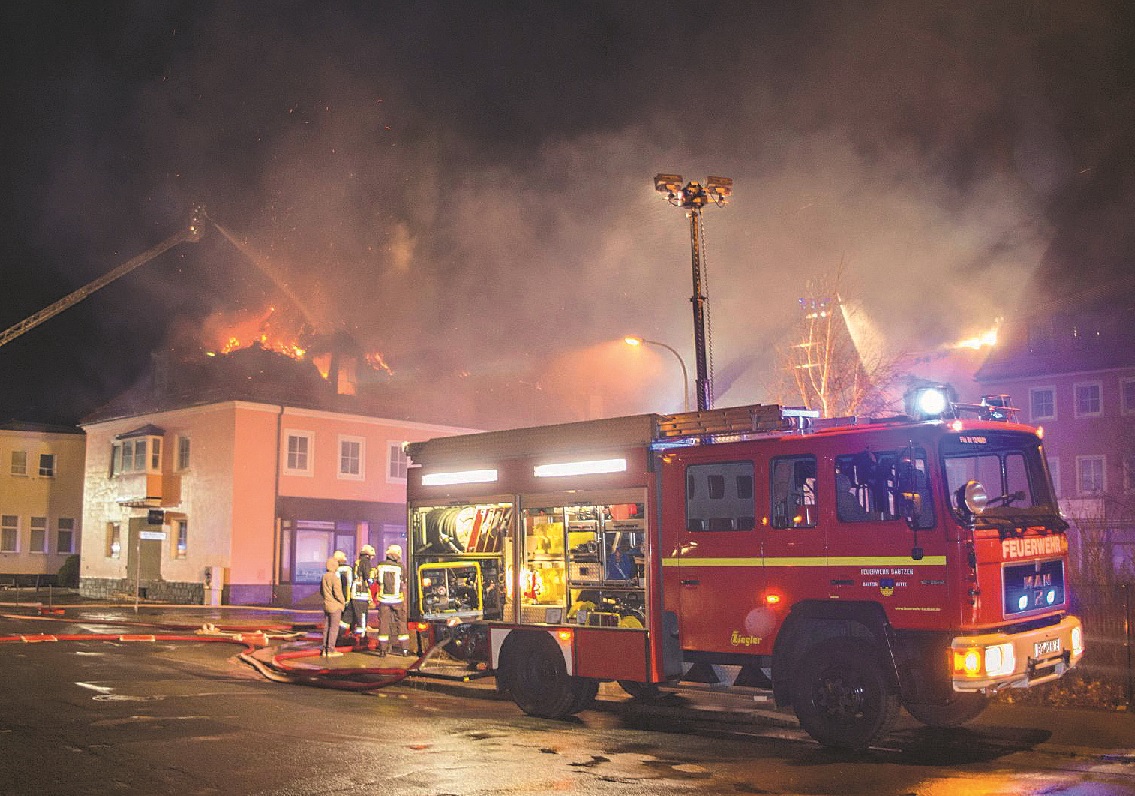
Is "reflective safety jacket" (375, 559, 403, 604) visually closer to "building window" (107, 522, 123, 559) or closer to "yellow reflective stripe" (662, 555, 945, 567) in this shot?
"yellow reflective stripe" (662, 555, 945, 567)

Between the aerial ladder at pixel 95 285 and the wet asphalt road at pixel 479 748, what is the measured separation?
34895 millimetres

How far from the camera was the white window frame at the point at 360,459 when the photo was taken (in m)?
36.6

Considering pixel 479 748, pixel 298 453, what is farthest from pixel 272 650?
pixel 298 453

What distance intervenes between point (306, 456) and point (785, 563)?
28461 millimetres

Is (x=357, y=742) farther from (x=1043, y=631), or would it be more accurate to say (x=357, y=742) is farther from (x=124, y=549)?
(x=124, y=549)

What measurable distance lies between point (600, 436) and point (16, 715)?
641cm

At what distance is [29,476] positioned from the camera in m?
45.9

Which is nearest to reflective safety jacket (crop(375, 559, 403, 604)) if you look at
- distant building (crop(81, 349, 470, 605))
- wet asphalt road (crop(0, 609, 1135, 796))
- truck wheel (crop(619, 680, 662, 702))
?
wet asphalt road (crop(0, 609, 1135, 796))

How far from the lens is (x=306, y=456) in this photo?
35.7 m

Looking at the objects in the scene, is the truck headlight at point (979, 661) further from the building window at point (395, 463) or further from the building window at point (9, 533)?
the building window at point (9, 533)

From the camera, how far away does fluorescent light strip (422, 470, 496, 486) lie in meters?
12.2

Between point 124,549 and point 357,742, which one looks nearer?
point 357,742

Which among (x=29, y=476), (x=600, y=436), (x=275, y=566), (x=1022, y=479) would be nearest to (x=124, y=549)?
(x=275, y=566)

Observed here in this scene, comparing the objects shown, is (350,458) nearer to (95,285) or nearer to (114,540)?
(114,540)
